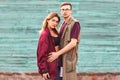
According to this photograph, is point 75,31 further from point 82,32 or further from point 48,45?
point 82,32

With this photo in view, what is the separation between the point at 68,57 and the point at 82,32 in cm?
287

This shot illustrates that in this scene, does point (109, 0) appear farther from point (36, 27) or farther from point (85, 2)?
point (36, 27)

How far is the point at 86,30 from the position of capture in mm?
8180

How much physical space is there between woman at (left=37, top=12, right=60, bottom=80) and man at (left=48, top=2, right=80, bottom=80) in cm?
6

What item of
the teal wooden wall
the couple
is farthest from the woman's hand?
the teal wooden wall

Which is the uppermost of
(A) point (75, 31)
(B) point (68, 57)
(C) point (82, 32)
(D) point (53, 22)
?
(D) point (53, 22)

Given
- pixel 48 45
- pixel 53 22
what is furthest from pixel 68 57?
pixel 53 22

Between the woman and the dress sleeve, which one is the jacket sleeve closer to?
the woman

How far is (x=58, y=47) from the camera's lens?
17.5 feet

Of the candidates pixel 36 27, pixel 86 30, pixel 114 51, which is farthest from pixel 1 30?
pixel 114 51

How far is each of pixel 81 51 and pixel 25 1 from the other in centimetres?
148

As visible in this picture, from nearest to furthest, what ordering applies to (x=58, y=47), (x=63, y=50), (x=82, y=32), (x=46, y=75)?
1. (x=46, y=75)
2. (x=63, y=50)
3. (x=58, y=47)
4. (x=82, y=32)

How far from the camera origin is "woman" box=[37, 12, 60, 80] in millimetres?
5128

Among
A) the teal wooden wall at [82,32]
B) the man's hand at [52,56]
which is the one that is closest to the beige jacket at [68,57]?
the man's hand at [52,56]
